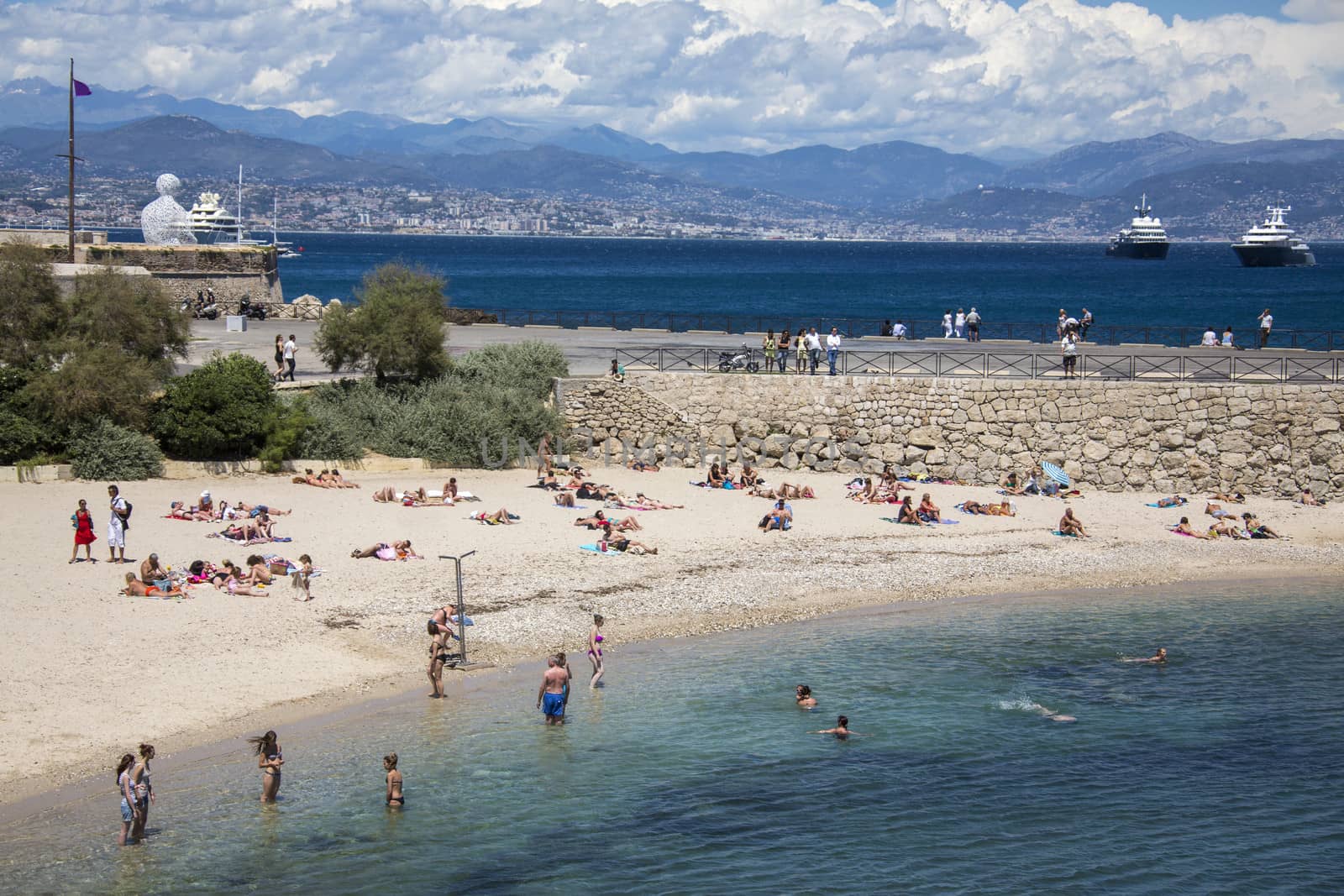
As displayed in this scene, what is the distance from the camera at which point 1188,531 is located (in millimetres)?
26875

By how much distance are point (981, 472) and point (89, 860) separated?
22.3m

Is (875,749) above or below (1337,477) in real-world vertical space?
below

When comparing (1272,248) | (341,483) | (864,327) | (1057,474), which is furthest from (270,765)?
(1272,248)

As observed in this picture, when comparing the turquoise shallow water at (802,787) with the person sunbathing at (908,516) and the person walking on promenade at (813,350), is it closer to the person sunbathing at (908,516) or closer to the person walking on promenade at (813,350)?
the person sunbathing at (908,516)

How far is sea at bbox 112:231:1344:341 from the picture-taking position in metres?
70.4

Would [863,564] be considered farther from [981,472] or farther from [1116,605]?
[981,472]

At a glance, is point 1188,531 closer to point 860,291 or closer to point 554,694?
point 554,694

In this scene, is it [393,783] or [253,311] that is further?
[253,311]

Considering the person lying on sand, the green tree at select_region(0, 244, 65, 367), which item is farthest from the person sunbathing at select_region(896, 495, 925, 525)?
the green tree at select_region(0, 244, 65, 367)

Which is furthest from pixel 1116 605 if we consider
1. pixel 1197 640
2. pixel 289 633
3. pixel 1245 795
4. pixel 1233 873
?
pixel 289 633

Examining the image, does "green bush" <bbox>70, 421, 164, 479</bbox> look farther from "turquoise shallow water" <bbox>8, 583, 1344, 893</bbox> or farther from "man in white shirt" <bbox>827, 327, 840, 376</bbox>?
"man in white shirt" <bbox>827, 327, 840, 376</bbox>

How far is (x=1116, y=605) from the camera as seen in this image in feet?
75.8

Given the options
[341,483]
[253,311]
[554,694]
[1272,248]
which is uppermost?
[1272,248]

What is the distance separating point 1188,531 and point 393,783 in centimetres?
1846
